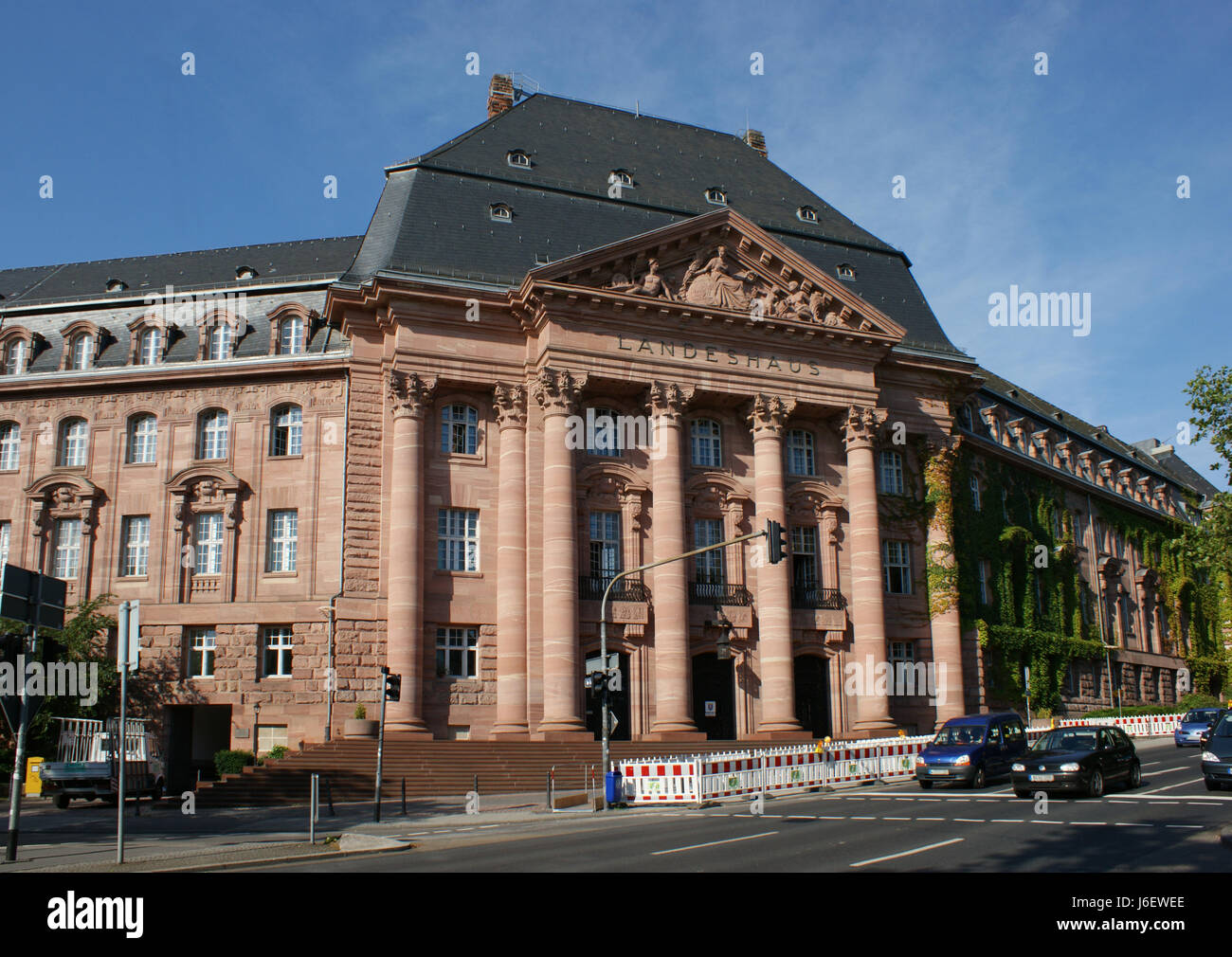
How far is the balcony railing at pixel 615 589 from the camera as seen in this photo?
130ft

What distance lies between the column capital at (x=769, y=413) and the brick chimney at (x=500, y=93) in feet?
78.7

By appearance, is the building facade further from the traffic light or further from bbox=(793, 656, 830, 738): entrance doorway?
the traffic light

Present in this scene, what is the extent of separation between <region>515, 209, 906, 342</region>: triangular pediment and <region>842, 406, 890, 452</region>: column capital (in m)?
2.84

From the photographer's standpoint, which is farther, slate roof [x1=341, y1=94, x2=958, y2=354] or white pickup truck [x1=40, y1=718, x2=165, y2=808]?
slate roof [x1=341, y1=94, x2=958, y2=354]

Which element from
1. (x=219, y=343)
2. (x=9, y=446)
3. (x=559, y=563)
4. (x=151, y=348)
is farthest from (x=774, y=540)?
(x=9, y=446)

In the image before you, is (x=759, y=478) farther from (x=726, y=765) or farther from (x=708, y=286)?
(x=726, y=765)

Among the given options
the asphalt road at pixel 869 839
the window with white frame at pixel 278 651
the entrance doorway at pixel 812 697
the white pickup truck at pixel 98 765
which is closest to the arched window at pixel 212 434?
the window with white frame at pixel 278 651

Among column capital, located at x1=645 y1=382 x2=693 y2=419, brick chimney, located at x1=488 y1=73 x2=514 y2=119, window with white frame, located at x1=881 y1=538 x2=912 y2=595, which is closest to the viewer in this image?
column capital, located at x1=645 y1=382 x2=693 y2=419

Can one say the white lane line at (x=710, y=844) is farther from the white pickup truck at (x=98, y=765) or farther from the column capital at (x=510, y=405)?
A: the column capital at (x=510, y=405)

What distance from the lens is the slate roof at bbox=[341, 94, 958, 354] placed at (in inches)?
1641

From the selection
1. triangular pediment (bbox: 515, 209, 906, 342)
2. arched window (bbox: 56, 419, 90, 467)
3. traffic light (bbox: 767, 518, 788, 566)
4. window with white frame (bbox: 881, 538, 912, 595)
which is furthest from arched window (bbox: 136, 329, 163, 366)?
window with white frame (bbox: 881, 538, 912, 595)
